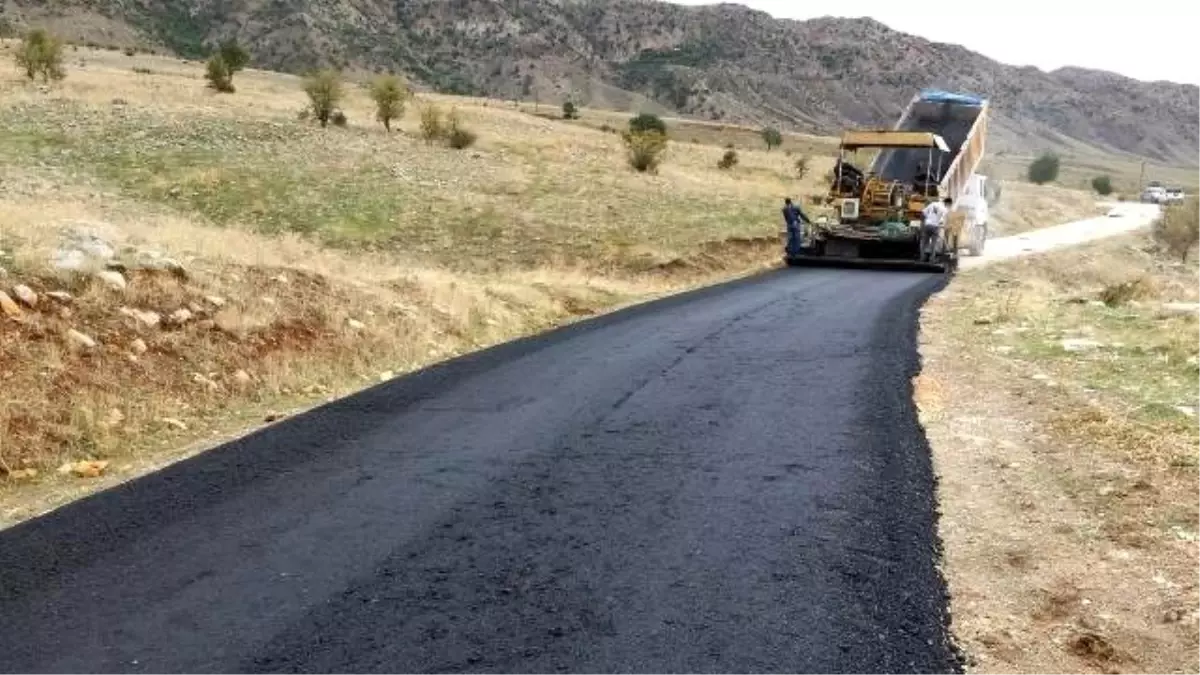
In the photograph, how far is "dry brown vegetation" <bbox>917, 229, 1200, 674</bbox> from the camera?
17.5 feet

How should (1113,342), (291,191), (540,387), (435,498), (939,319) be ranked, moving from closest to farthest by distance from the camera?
1. (435,498)
2. (540,387)
3. (1113,342)
4. (939,319)
5. (291,191)

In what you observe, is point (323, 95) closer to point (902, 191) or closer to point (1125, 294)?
point (902, 191)

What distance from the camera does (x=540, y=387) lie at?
11.2 metres

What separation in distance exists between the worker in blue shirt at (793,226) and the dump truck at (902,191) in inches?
3.7

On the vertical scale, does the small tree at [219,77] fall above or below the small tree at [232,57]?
below

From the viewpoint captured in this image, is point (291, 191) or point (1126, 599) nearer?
point (1126, 599)

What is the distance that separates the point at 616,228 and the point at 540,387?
657 inches

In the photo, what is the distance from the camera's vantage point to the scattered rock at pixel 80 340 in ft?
33.8

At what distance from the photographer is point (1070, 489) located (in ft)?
25.1

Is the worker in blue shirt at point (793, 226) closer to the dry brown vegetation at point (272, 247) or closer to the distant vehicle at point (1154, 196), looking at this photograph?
the dry brown vegetation at point (272, 247)

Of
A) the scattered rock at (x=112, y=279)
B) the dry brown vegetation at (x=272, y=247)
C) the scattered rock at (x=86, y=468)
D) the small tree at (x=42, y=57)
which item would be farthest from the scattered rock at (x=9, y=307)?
the small tree at (x=42, y=57)

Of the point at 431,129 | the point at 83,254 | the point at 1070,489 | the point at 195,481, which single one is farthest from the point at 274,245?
the point at 431,129

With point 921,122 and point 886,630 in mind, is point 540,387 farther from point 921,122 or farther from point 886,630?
point 921,122

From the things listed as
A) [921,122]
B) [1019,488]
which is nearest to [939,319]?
[1019,488]
